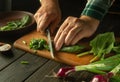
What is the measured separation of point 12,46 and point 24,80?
262 mm

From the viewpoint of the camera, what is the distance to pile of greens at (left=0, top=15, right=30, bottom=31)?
4.11ft

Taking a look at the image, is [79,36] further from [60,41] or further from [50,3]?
[50,3]

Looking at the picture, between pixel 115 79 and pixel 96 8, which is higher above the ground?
pixel 96 8

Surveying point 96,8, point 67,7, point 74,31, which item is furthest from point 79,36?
point 67,7

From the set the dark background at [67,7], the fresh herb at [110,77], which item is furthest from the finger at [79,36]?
the dark background at [67,7]

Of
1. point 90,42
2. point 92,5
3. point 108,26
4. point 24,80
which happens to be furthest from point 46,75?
point 108,26

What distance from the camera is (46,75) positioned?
95 cm

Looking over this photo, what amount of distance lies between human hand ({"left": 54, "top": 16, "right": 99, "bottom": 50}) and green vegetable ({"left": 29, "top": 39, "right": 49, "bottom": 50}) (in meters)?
0.05

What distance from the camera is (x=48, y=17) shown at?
4.06 feet

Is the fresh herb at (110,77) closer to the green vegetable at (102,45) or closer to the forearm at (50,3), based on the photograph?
the green vegetable at (102,45)

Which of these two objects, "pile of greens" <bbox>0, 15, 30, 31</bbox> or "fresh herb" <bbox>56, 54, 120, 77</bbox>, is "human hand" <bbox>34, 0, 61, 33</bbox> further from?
"fresh herb" <bbox>56, 54, 120, 77</bbox>

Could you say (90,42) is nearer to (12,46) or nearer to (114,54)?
(114,54)

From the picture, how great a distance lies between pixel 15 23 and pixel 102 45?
44 cm

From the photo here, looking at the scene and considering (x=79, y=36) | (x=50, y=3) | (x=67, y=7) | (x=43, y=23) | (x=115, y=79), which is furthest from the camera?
(x=67, y=7)
